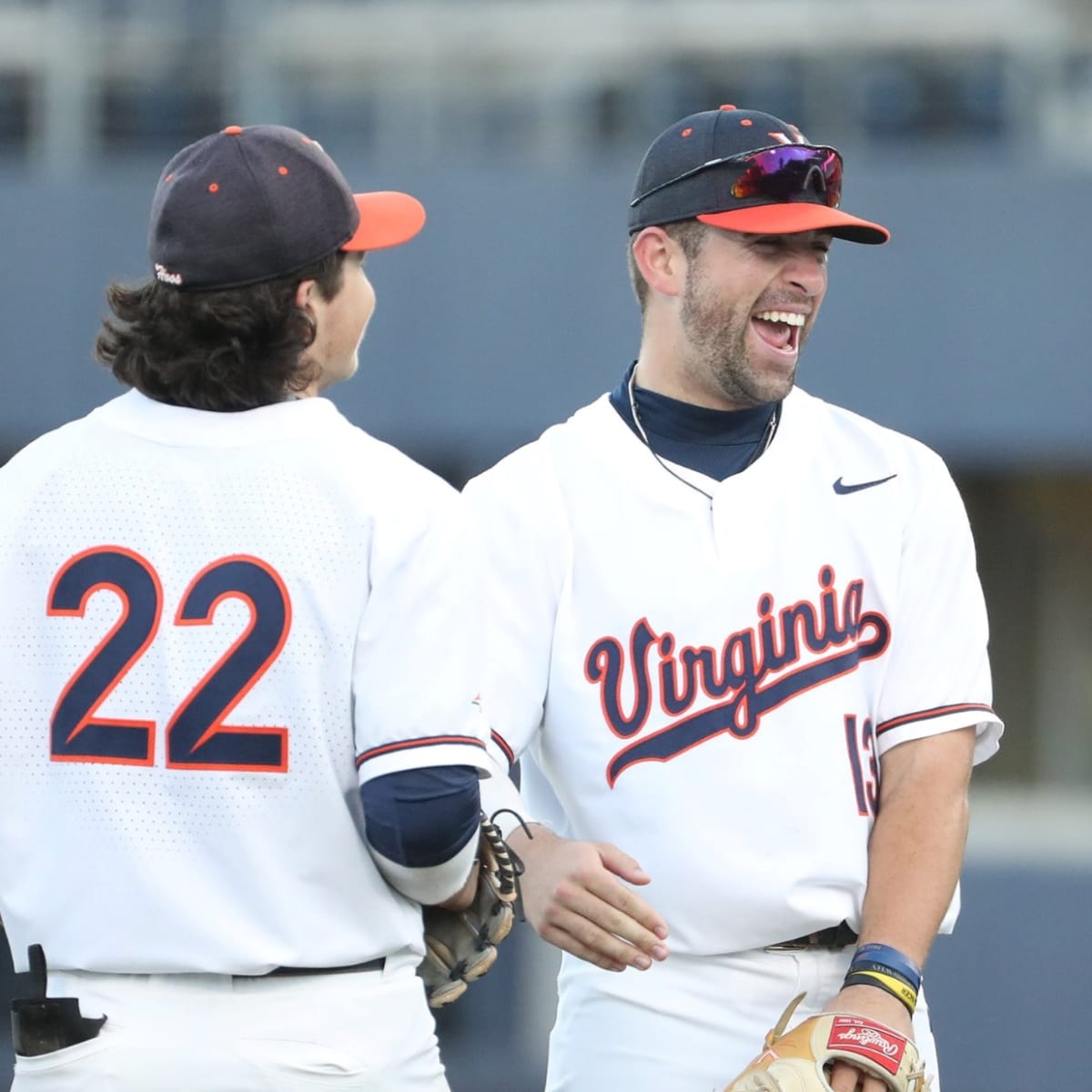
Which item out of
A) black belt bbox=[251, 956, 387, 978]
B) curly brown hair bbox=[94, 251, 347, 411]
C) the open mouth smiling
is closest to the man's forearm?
the open mouth smiling

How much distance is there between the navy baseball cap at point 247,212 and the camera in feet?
7.70

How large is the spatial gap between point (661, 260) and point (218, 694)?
1126 millimetres

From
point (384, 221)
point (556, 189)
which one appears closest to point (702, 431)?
point (384, 221)

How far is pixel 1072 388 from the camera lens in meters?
8.34

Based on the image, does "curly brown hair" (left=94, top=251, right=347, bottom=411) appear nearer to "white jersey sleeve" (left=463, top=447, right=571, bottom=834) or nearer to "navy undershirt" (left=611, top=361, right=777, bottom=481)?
"white jersey sleeve" (left=463, top=447, right=571, bottom=834)

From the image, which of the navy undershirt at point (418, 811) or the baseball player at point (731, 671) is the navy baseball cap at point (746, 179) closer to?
the baseball player at point (731, 671)

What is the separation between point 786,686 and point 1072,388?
19.6ft

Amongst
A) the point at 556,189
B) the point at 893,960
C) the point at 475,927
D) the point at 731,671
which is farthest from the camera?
the point at 556,189

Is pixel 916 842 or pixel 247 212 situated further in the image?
pixel 916 842

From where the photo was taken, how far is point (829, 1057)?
2.50 meters

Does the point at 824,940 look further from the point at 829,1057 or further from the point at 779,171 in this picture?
the point at 779,171

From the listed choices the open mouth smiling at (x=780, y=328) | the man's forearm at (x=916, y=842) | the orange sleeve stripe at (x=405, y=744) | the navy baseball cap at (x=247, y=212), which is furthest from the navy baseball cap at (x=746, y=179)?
the orange sleeve stripe at (x=405, y=744)

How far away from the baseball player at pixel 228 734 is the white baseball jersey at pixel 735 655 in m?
0.46

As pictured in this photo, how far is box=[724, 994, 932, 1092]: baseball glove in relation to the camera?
2.49m
